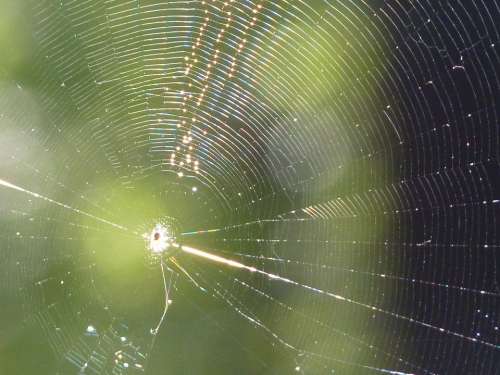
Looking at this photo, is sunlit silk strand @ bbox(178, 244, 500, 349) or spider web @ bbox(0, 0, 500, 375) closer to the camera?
spider web @ bbox(0, 0, 500, 375)

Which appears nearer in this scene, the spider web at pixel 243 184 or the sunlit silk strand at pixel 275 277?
the spider web at pixel 243 184

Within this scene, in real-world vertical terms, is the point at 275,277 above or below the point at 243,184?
below

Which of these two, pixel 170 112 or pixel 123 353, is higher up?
pixel 170 112

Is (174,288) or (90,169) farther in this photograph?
(174,288)

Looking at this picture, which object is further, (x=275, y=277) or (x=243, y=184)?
(x=275, y=277)

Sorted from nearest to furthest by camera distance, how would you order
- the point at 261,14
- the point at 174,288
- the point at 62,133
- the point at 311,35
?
the point at 261,14
the point at 311,35
the point at 62,133
the point at 174,288

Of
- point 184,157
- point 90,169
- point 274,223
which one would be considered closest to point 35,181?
point 90,169

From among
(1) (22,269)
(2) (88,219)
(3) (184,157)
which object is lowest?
(1) (22,269)

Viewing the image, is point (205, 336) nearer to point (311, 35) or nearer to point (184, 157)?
point (184, 157)
